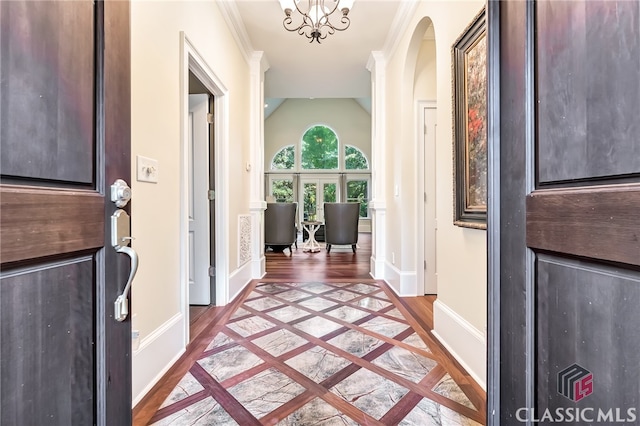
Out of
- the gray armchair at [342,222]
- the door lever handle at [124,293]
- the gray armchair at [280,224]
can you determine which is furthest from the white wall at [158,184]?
the gray armchair at [342,222]

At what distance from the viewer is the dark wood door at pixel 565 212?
49 cm

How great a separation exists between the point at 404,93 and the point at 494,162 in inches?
101

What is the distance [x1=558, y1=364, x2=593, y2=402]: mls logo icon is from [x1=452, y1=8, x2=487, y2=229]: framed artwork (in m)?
0.97

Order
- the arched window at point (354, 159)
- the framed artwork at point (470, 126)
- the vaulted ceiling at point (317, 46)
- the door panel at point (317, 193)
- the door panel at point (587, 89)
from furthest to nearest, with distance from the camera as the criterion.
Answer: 1. the door panel at point (317, 193)
2. the arched window at point (354, 159)
3. the vaulted ceiling at point (317, 46)
4. the framed artwork at point (470, 126)
5. the door panel at point (587, 89)

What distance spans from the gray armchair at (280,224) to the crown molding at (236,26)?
2780 millimetres

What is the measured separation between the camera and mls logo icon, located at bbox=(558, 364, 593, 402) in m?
0.55

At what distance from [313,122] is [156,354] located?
10063 mm

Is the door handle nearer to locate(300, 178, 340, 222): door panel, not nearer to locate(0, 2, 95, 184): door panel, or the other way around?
locate(0, 2, 95, 184): door panel

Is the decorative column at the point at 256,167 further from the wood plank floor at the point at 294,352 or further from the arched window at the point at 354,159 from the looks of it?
the arched window at the point at 354,159

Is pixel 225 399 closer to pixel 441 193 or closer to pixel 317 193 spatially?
pixel 441 193

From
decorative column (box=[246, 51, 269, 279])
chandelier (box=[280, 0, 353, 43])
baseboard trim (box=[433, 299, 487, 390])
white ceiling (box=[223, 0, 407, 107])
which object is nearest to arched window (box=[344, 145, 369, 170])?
white ceiling (box=[223, 0, 407, 107])

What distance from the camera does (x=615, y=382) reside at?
0.51 m

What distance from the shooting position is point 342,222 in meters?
6.22

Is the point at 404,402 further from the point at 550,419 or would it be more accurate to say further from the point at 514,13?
the point at 514,13
